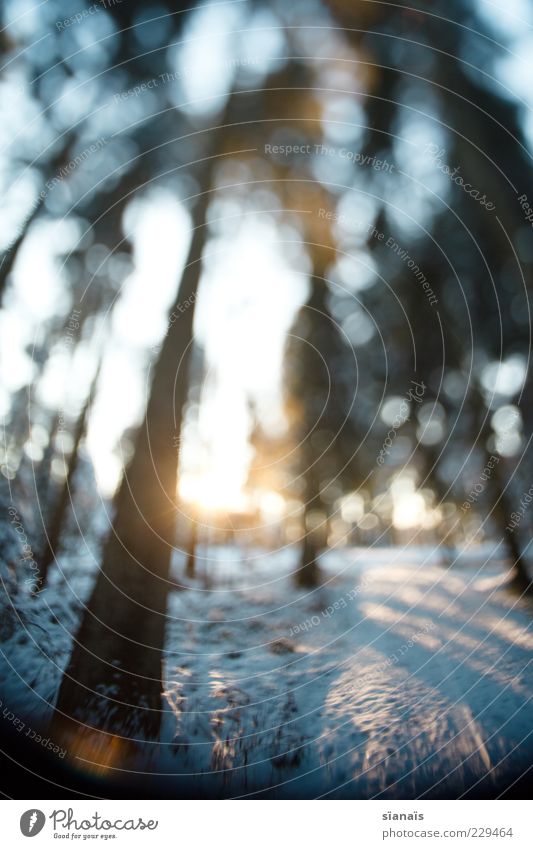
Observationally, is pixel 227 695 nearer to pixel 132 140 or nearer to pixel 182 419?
pixel 182 419

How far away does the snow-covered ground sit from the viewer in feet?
12.8

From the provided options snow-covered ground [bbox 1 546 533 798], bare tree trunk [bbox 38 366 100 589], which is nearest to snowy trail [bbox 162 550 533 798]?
snow-covered ground [bbox 1 546 533 798]

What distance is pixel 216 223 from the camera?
6.96 m

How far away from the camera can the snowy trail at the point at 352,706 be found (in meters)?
3.89

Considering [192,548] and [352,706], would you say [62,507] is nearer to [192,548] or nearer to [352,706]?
[192,548]

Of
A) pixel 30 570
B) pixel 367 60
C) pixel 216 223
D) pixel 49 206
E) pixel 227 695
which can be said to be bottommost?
pixel 227 695

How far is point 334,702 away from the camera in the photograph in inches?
182

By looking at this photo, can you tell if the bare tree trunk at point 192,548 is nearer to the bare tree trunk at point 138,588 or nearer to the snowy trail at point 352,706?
the snowy trail at point 352,706

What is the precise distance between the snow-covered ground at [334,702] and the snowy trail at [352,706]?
0.5 inches
